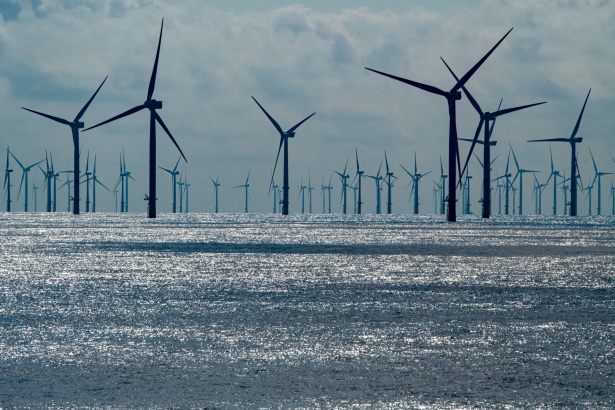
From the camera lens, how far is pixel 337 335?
18.8 m

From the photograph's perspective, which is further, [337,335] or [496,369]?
[337,335]

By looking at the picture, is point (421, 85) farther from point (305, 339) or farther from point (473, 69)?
point (305, 339)

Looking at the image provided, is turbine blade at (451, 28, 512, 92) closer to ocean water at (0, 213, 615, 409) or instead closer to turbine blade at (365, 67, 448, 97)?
turbine blade at (365, 67, 448, 97)

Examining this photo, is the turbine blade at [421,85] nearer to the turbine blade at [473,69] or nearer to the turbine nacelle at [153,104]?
the turbine blade at [473,69]

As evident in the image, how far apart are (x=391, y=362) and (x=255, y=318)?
6.35m

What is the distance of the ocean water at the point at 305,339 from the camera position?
13.1m

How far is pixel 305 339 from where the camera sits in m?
18.2

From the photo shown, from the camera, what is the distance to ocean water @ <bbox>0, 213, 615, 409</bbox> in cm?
1305

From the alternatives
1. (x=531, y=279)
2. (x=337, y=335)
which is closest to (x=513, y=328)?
(x=337, y=335)

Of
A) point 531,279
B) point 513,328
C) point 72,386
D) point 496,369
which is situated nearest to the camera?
point 72,386

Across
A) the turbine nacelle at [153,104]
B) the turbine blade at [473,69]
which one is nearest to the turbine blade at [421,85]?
the turbine blade at [473,69]

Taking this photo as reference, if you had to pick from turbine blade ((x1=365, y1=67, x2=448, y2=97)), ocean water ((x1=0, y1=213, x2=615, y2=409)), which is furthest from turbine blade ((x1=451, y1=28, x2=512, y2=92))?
ocean water ((x1=0, y1=213, x2=615, y2=409))

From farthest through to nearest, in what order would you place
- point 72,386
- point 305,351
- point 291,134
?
point 291,134 → point 305,351 → point 72,386

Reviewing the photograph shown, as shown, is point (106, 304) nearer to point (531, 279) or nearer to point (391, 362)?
point (391, 362)
